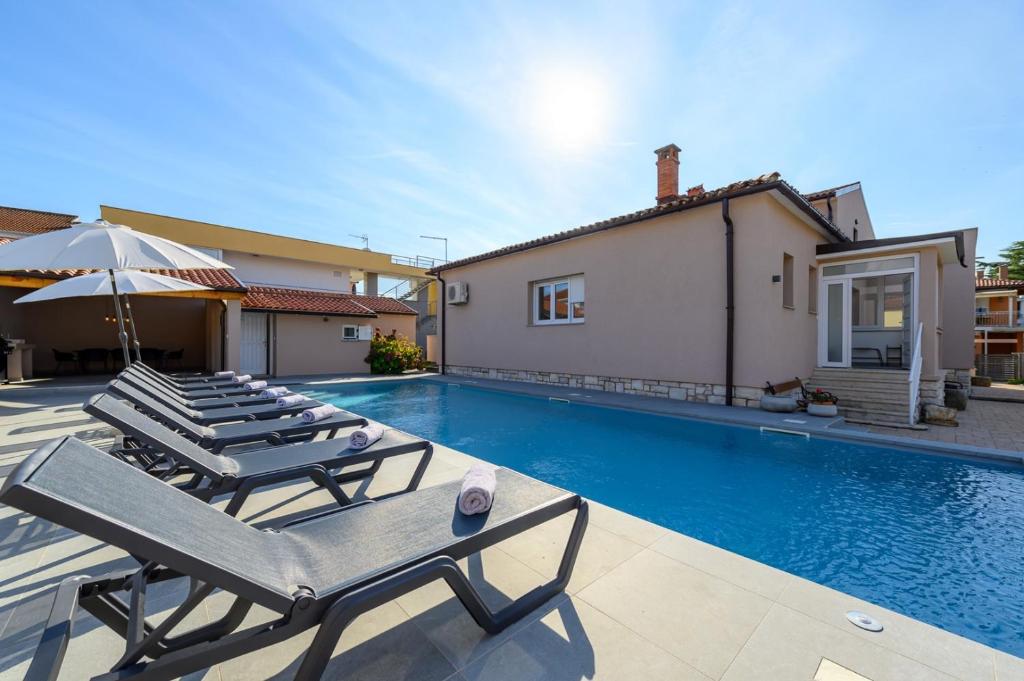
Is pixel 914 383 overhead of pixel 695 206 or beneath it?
beneath

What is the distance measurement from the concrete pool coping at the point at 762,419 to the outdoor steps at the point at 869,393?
111 cm

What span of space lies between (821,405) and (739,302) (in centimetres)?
261

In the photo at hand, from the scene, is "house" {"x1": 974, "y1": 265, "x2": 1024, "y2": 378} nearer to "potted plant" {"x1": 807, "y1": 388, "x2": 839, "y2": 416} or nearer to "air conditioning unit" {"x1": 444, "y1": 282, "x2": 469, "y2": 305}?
"potted plant" {"x1": 807, "y1": 388, "x2": 839, "y2": 416}

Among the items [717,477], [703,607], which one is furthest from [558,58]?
[703,607]

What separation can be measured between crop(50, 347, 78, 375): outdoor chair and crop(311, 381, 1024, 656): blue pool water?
→ 15097 mm

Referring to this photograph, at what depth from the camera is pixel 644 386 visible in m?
10.9

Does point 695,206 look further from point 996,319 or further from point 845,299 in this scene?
point 996,319

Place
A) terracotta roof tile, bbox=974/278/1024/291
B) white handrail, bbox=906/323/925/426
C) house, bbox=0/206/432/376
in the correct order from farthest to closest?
terracotta roof tile, bbox=974/278/1024/291 < house, bbox=0/206/432/376 < white handrail, bbox=906/323/925/426

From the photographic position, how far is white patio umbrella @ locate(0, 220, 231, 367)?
491 centimetres

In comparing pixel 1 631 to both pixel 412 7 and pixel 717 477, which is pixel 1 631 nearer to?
pixel 717 477

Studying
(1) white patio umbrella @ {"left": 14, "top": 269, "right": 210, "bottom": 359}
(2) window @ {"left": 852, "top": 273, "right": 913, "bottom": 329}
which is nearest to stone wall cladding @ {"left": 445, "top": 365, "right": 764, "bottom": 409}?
(2) window @ {"left": 852, "top": 273, "right": 913, "bottom": 329}

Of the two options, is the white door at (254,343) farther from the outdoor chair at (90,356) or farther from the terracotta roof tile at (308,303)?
the outdoor chair at (90,356)

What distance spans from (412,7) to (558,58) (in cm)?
293

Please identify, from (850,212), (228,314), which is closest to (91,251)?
(228,314)
